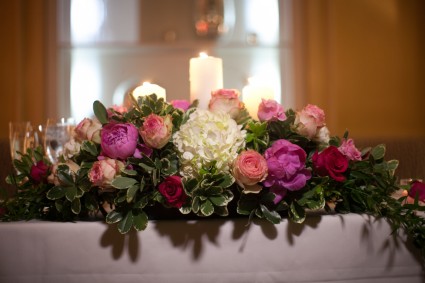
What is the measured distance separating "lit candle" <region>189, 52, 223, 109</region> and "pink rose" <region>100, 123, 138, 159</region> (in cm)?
25

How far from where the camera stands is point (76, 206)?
0.63 m

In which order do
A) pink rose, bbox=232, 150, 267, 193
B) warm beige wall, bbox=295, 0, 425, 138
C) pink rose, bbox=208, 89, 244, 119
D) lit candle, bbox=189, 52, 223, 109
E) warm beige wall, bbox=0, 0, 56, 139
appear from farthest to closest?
warm beige wall, bbox=295, 0, 425, 138
warm beige wall, bbox=0, 0, 56, 139
lit candle, bbox=189, 52, 223, 109
pink rose, bbox=208, 89, 244, 119
pink rose, bbox=232, 150, 267, 193

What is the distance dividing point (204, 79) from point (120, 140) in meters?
0.28

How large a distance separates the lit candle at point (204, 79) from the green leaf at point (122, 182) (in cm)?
28

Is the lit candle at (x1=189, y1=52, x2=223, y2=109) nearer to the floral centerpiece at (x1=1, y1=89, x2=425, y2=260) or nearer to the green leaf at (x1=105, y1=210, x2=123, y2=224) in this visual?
the floral centerpiece at (x1=1, y1=89, x2=425, y2=260)

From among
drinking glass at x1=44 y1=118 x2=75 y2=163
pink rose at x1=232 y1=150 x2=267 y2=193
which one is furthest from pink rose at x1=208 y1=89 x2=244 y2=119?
drinking glass at x1=44 y1=118 x2=75 y2=163

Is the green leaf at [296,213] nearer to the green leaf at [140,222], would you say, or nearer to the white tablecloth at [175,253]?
the white tablecloth at [175,253]

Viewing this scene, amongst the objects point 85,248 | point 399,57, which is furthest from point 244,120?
point 399,57

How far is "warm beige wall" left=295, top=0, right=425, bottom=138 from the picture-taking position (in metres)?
3.49

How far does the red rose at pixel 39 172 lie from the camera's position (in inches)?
27.9

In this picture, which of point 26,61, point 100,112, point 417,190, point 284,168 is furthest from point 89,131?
point 26,61

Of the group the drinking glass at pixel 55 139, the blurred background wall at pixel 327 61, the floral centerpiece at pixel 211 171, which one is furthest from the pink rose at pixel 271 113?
the blurred background wall at pixel 327 61

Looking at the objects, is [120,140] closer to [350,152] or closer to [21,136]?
[350,152]

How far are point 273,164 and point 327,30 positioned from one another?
306cm
